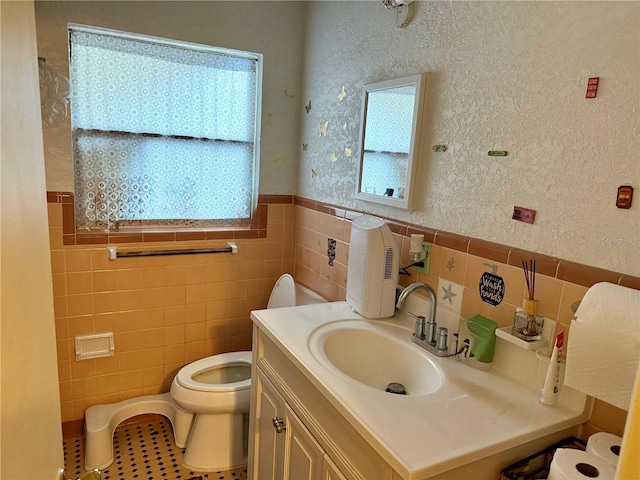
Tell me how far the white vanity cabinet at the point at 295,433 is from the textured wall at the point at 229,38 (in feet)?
3.86

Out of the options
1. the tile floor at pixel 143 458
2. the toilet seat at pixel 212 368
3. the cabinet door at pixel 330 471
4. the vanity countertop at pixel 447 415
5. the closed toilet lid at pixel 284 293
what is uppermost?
the vanity countertop at pixel 447 415

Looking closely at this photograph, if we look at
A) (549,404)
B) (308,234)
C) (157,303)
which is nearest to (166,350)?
Answer: (157,303)

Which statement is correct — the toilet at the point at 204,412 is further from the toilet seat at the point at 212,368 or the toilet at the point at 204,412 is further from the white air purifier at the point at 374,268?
the white air purifier at the point at 374,268

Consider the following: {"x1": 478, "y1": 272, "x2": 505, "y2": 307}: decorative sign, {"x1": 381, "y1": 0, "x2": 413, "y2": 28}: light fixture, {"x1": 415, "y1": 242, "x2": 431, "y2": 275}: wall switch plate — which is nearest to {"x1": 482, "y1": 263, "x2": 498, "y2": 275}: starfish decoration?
{"x1": 478, "y1": 272, "x2": 505, "y2": 307}: decorative sign

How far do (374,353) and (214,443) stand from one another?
3.36 feet

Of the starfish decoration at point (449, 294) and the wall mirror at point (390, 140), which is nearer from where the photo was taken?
the starfish decoration at point (449, 294)

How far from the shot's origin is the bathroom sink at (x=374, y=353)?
1.39 m

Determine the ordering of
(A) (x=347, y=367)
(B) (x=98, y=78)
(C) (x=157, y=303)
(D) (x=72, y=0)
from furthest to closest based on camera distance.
Result: (C) (x=157, y=303)
(B) (x=98, y=78)
(D) (x=72, y=0)
(A) (x=347, y=367)

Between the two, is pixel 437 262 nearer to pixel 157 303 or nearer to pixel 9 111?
pixel 9 111

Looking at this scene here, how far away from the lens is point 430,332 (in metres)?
1.40

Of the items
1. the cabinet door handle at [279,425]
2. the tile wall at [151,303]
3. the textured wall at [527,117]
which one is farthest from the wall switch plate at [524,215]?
the tile wall at [151,303]

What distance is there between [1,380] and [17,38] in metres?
0.32

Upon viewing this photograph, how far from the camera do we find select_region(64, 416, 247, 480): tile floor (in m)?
1.98

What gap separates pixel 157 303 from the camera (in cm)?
228
